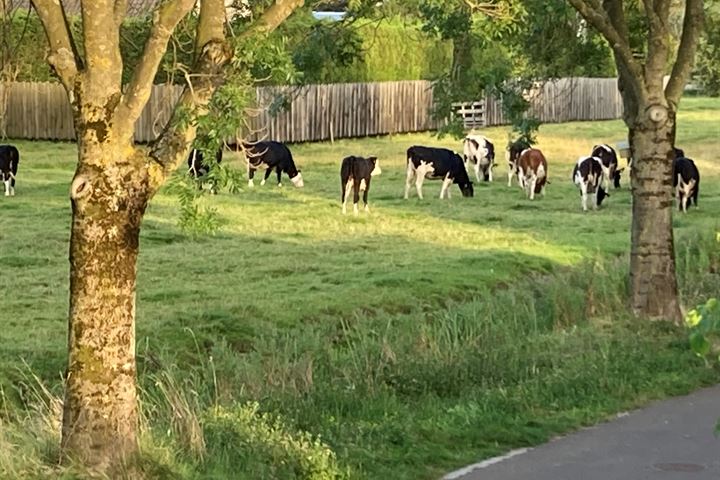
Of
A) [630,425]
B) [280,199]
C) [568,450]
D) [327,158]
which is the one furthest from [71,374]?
[327,158]

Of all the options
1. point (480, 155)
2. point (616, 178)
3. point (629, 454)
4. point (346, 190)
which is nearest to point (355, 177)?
point (346, 190)

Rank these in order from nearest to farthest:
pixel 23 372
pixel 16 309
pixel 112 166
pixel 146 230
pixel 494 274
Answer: pixel 112 166
pixel 23 372
pixel 16 309
pixel 494 274
pixel 146 230

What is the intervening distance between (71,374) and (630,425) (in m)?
4.92

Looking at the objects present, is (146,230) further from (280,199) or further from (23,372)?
(23,372)

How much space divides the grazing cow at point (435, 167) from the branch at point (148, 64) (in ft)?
80.7

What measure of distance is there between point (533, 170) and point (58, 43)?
83.8 ft

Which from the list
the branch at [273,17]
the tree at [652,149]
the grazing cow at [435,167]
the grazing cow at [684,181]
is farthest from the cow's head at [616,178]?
the branch at [273,17]

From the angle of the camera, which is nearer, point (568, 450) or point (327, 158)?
point (568, 450)

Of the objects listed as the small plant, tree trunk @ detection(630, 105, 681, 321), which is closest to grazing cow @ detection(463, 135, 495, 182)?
tree trunk @ detection(630, 105, 681, 321)

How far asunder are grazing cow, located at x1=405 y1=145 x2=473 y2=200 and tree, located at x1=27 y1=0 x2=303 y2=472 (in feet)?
81.0

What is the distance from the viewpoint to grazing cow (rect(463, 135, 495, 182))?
127 ft

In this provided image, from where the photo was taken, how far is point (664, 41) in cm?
1639

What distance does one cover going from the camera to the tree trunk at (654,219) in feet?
53.9

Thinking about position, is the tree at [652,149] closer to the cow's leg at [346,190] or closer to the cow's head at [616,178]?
the cow's leg at [346,190]
